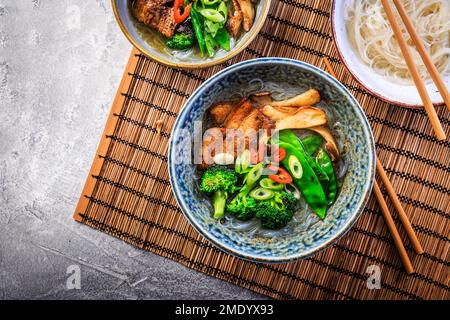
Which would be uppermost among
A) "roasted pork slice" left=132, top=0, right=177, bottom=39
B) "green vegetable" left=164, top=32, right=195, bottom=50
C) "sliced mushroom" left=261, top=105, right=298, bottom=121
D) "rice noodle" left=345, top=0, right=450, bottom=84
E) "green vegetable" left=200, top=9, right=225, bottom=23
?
"rice noodle" left=345, top=0, right=450, bottom=84

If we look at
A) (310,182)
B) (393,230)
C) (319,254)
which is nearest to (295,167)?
(310,182)

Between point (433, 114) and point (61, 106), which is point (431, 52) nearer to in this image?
point (433, 114)

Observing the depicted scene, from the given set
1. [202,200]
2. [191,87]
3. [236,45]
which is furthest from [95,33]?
[202,200]

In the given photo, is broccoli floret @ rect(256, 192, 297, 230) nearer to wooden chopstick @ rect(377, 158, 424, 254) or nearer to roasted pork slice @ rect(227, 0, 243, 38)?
wooden chopstick @ rect(377, 158, 424, 254)

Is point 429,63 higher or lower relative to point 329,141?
higher

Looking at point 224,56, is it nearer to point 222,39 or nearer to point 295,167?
point 222,39

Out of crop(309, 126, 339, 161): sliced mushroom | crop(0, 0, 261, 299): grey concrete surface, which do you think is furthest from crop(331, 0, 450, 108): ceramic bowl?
crop(0, 0, 261, 299): grey concrete surface
